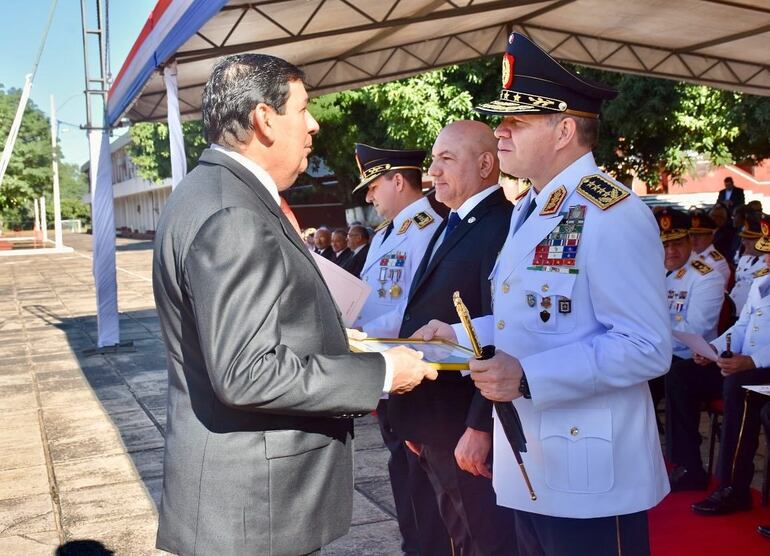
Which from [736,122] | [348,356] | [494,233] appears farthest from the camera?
[736,122]

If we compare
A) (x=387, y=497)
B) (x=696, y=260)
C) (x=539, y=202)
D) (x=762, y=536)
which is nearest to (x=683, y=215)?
(x=696, y=260)

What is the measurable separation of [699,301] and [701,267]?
0.24 meters

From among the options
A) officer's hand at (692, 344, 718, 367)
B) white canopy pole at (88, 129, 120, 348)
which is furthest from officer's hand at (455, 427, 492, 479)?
white canopy pole at (88, 129, 120, 348)

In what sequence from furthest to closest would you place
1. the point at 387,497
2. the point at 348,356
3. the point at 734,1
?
the point at 734,1 < the point at 387,497 < the point at 348,356

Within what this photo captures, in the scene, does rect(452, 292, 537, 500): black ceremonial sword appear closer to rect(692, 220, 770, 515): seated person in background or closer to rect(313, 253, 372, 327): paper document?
rect(313, 253, 372, 327): paper document

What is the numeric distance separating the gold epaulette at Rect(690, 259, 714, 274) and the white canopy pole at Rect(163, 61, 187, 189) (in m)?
4.04

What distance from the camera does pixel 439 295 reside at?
3.15 meters

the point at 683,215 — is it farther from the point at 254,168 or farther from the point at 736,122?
the point at 736,122

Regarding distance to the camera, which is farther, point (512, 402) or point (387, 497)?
point (387, 497)

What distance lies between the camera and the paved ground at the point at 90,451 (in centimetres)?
471

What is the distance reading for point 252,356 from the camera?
5.83 ft

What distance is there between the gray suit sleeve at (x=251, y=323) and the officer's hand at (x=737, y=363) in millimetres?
3489

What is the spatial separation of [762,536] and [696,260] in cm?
206

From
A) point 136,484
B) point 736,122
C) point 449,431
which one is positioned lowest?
point 136,484
